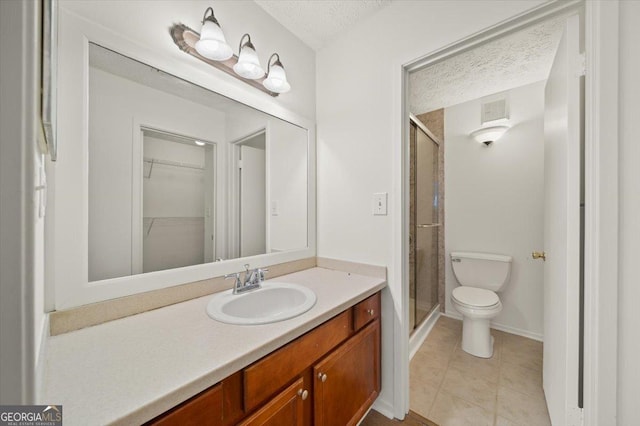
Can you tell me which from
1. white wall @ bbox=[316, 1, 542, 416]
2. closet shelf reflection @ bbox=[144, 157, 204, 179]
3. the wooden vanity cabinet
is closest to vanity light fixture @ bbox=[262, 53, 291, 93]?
white wall @ bbox=[316, 1, 542, 416]

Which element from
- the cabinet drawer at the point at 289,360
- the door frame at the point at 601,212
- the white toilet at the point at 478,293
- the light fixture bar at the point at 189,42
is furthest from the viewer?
the white toilet at the point at 478,293

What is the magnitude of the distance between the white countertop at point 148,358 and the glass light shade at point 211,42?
1.11 metres

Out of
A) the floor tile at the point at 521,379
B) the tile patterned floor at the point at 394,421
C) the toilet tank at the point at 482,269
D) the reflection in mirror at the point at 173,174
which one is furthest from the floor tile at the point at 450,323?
the reflection in mirror at the point at 173,174

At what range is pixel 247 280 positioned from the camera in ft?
3.95

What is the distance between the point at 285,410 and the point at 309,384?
0.42 feet

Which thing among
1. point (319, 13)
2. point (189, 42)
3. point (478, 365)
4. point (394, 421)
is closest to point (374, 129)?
point (319, 13)

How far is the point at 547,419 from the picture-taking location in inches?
51.9

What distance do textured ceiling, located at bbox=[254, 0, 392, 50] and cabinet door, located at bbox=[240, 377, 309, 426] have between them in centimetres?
185

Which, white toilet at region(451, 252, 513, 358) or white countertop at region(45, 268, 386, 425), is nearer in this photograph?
white countertop at region(45, 268, 386, 425)

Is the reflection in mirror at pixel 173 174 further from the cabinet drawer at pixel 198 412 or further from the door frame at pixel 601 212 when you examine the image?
the door frame at pixel 601 212

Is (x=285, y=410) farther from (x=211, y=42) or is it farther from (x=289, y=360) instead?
(x=211, y=42)

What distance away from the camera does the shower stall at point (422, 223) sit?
2049 mm

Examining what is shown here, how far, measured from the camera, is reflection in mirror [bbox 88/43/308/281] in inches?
35.5

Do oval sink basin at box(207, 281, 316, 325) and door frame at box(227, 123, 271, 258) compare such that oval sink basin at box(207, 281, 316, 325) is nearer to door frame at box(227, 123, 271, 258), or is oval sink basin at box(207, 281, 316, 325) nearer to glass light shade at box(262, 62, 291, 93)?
door frame at box(227, 123, 271, 258)
